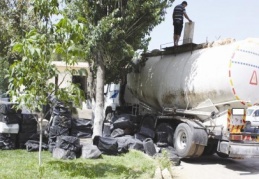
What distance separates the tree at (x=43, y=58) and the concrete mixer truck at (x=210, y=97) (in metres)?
4.33

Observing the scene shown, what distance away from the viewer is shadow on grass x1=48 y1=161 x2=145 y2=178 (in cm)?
676

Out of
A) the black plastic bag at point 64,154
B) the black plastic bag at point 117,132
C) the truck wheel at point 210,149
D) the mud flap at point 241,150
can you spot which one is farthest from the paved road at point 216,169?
the black plastic bag at point 117,132

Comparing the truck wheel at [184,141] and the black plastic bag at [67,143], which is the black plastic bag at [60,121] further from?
the truck wheel at [184,141]

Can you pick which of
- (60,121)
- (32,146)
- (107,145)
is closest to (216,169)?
(107,145)

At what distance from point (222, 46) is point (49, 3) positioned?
545cm

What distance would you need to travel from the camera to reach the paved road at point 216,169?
27.2ft

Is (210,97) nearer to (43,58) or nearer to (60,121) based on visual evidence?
(60,121)

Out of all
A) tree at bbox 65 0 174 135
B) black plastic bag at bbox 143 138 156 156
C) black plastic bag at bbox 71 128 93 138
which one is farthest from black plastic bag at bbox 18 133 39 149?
black plastic bag at bbox 143 138 156 156

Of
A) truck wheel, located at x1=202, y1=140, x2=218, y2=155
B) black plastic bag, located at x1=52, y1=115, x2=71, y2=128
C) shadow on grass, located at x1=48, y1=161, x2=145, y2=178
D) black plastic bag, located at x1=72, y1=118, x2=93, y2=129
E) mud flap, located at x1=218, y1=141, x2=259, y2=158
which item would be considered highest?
black plastic bag, located at x1=52, y1=115, x2=71, y2=128

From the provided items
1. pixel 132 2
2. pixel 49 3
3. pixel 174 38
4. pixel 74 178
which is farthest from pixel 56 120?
pixel 174 38

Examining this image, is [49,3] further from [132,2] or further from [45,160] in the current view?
[132,2]

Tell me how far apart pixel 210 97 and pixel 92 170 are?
4267 millimetres

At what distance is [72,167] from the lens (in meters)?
7.15

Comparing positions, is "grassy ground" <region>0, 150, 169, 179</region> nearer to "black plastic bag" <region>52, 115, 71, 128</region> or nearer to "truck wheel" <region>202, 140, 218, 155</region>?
"black plastic bag" <region>52, 115, 71, 128</region>
